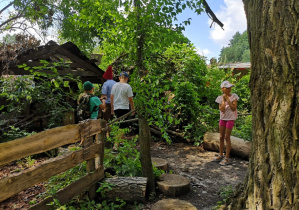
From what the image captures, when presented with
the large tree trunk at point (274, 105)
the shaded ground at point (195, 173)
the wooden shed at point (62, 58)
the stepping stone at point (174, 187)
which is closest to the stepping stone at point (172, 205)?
the shaded ground at point (195, 173)

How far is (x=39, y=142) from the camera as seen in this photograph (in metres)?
Answer: 2.62

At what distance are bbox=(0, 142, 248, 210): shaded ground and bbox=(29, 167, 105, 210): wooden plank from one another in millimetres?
943

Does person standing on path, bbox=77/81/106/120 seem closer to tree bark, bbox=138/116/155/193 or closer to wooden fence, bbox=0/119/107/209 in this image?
wooden fence, bbox=0/119/107/209

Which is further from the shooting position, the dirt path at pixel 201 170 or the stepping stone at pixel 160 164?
the stepping stone at pixel 160 164

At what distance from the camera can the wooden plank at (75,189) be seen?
2832 millimetres

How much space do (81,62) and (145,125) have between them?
5.41 meters

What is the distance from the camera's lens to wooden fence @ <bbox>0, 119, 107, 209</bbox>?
2303 mm

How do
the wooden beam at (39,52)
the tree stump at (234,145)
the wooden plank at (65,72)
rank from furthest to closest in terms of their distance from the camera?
the wooden plank at (65,72) < the wooden beam at (39,52) < the tree stump at (234,145)

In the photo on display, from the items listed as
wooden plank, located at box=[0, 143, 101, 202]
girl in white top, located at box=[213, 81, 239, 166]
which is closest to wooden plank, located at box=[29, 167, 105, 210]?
wooden plank, located at box=[0, 143, 101, 202]

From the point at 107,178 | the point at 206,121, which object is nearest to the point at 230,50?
the point at 206,121

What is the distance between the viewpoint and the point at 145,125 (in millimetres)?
3975

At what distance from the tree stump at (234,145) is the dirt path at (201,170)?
0.54ft

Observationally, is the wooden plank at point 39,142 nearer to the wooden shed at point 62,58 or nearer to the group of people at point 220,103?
the group of people at point 220,103

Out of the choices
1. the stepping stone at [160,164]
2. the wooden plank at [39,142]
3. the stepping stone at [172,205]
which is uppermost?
the wooden plank at [39,142]
